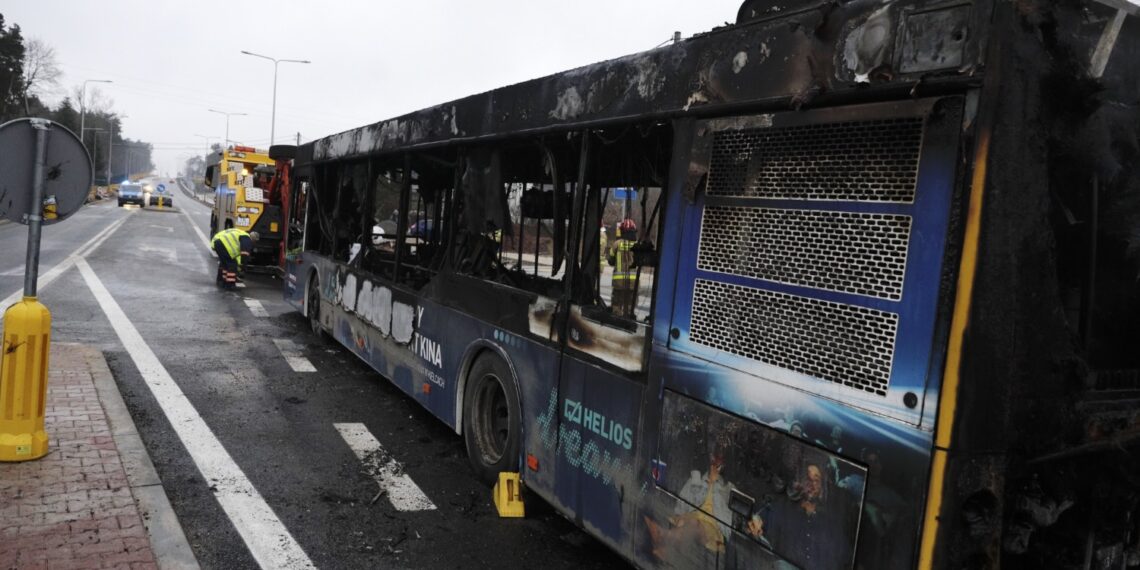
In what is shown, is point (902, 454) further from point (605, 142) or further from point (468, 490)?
point (468, 490)

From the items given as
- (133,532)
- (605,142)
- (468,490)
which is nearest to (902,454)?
(605,142)

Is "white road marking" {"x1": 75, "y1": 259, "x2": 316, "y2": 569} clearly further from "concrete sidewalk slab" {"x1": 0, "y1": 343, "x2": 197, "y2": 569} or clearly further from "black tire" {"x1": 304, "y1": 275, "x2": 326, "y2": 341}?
"black tire" {"x1": 304, "y1": 275, "x2": 326, "y2": 341}

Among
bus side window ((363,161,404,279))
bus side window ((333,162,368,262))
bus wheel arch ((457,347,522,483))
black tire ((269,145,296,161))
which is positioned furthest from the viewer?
black tire ((269,145,296,161))

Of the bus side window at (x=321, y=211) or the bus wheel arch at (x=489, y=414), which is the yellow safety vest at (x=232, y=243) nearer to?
the bus side window at (x=321, y=211)

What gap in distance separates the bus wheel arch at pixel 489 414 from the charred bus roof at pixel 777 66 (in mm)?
1608

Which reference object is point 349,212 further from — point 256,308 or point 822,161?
point 822,161

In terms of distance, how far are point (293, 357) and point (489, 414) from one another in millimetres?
4734

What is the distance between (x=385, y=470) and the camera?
559 centimetres

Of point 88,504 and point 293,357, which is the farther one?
point 293,357

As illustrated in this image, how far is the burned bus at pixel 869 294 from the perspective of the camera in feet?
7.49

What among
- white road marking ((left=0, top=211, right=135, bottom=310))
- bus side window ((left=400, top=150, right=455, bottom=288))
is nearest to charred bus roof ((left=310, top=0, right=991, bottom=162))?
bus side window ((left=400, top=150, right=455, bottom=288))

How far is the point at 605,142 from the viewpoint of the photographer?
411cm

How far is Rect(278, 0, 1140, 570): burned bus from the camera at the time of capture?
228cm

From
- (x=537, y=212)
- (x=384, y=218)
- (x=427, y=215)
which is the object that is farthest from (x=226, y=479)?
(x=384, y=218)
